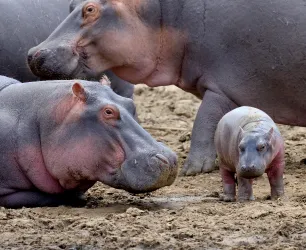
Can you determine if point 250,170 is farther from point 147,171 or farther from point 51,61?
point 51,61

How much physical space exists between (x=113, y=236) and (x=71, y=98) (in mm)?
1227

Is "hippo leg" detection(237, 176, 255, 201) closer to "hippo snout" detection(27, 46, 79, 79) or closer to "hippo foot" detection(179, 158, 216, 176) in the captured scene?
"hippo foot" detection(179, 158, 216, 176)

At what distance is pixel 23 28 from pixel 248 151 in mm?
3016

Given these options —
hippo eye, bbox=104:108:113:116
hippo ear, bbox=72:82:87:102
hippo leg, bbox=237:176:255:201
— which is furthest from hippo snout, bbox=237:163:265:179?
hippo ear, bbox=72:82:87:102

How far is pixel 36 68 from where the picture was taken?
7.99 m

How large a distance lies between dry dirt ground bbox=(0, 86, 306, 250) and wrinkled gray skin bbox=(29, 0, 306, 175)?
0.93 m

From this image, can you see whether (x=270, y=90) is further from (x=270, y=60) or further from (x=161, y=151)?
(x=161, y=151)

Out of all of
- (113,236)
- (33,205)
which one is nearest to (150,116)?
(33,205)

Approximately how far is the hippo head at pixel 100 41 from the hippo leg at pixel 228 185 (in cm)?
184

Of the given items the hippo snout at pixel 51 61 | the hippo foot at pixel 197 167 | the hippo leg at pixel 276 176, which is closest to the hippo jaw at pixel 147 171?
the hippo leg at pixel 276 176

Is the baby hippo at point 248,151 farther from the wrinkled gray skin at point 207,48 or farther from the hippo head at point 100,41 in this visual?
the hippo head at point 100,41

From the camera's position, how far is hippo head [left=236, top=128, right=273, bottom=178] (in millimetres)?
6191

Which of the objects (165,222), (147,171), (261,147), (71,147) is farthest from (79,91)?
(261,147)

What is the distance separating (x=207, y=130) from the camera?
8.07 m
